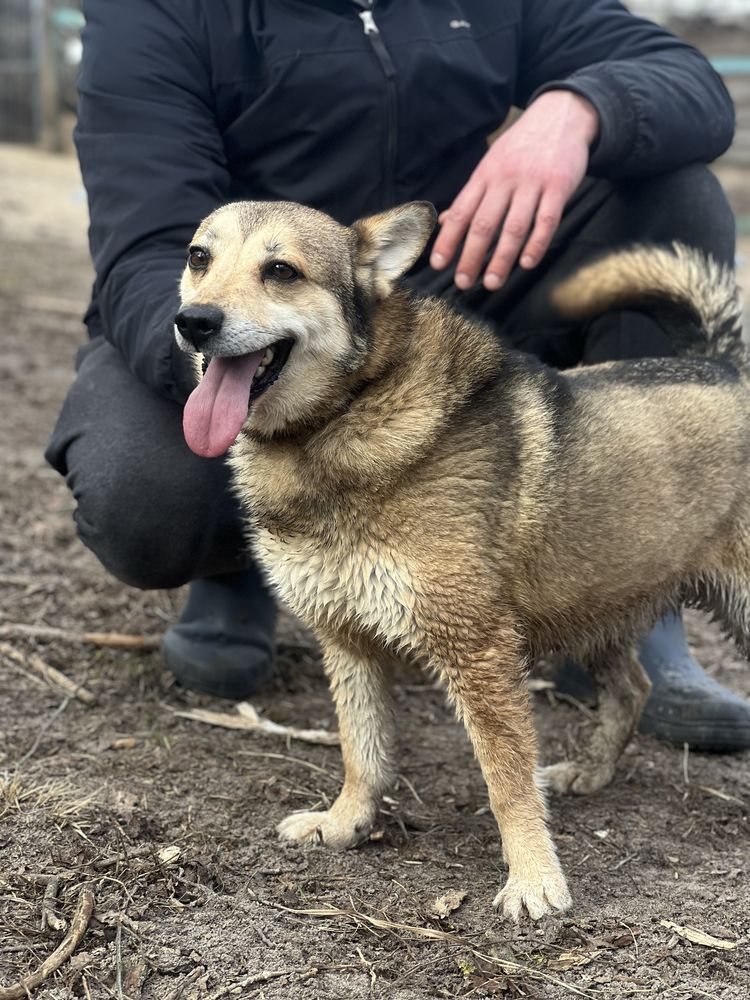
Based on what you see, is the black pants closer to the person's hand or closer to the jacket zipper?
the person's hand

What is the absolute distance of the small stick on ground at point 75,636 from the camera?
383 cm

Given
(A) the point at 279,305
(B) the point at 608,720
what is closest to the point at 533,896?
(B) the point at 608,720

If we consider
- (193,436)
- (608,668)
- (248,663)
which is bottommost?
(248,663)

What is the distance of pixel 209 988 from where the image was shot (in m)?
2.24

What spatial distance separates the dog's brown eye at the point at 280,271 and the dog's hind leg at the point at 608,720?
145 centimetres

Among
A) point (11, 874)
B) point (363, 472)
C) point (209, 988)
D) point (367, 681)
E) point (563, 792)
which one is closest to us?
point (209, 988)

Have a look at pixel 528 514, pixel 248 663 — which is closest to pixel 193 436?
pixel 528 514

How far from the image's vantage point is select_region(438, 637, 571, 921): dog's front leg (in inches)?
103

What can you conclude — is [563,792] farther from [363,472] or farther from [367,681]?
[363,472]

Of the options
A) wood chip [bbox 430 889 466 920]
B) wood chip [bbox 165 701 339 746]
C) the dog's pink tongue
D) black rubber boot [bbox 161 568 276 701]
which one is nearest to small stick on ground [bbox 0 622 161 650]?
black rubber boot [bbox 161 568 276 701]

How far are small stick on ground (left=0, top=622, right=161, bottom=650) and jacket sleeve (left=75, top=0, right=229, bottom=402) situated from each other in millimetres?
1020

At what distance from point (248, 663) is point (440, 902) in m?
1.33

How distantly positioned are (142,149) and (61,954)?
7.26 ft

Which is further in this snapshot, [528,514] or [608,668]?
[608,668]
